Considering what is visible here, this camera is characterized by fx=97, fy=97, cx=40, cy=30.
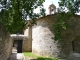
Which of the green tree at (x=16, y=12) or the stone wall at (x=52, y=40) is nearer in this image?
the green tree at (x=16, y=12)

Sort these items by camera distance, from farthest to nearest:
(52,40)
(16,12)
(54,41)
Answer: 1. (52,40)
2. (54,41)
3. (16,12)

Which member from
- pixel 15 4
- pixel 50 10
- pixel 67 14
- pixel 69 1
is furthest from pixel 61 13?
pixel 50 10

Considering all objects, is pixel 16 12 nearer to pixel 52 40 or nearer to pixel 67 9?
pixel 67 9

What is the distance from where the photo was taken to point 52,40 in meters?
11.5

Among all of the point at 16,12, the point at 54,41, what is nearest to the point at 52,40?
the point at 54,41

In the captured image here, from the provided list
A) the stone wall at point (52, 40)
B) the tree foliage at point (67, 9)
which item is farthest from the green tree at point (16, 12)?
the stone wall at point (52, 40)

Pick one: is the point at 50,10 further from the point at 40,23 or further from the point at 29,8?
the point at 29,8

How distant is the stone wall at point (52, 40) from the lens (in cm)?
1112

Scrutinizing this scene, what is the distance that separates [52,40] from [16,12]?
5.54m

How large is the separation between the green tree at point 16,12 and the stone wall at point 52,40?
3690 millimetres

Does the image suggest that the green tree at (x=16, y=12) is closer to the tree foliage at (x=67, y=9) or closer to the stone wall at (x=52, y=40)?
the tree foliage at (x=67, y=9)

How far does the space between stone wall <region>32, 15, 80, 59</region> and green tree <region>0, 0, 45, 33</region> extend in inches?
145

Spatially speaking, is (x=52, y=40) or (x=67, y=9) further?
(x=52, y=40)

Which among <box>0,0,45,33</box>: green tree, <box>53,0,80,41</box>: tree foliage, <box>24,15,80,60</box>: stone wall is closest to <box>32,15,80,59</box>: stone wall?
<box>24,15,80,60</box>: stone wall
